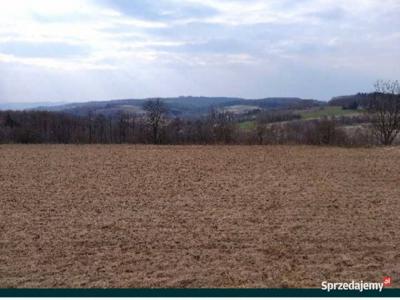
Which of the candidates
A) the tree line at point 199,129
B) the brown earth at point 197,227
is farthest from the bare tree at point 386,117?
the brown earth at point 197,227

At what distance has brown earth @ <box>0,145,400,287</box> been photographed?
802 centimetres

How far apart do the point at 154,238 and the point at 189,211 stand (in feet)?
9.34

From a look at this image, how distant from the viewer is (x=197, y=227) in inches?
437

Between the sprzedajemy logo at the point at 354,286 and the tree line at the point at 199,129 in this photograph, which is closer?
the sprzedajemy logo at the point at 354,286

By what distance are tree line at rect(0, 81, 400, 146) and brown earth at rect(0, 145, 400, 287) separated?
20.0 metres

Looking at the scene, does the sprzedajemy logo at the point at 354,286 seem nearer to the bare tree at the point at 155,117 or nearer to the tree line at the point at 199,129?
the tree line at the point at 199,129

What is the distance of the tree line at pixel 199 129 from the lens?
41.5 m

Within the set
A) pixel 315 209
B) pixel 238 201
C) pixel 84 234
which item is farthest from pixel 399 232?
pixel 84 234

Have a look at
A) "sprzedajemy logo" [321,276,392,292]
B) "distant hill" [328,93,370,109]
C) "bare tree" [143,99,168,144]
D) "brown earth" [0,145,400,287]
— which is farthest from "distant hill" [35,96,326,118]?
"sprzedajemy logo" [321,276,392,292]

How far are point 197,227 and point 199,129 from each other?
115 feet

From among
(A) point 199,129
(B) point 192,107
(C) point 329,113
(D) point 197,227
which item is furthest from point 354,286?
(B) point 192,107

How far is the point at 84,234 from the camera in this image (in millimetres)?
10531

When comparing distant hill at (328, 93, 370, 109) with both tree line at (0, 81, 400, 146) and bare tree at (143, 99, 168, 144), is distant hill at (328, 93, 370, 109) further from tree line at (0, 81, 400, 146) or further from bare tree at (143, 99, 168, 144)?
bare tree at (143, 99, 168, 144)

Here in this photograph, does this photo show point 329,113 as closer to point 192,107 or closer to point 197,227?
point 192,107
